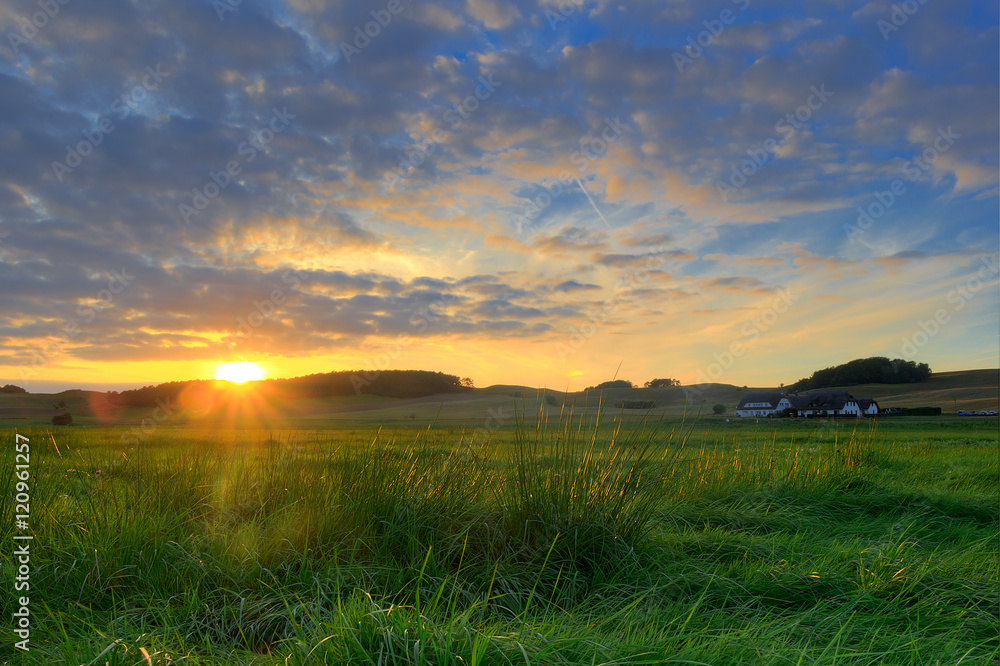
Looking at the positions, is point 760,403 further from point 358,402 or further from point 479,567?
point 479,567

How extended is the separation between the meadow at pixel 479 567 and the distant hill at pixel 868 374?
193 feet

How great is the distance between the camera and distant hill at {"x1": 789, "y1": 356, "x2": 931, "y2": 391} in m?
55.6

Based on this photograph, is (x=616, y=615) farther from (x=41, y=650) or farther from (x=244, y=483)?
(x=244, y=483)

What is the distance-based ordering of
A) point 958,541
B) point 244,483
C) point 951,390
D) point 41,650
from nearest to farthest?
point 41,650, point 244,483, point 958,541, point 951,390

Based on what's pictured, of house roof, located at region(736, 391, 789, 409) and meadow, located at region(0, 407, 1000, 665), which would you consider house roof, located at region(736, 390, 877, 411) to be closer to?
house roof, located at region(736, 391, 789, 409)

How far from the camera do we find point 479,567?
3377mm

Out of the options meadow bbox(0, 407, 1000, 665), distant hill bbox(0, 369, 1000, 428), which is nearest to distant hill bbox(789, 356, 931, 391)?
distant hill bbox(0, 369, 1000, 428)

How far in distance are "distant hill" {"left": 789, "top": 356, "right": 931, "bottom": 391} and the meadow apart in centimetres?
5897

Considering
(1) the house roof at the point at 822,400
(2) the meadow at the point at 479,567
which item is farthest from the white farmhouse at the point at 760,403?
(2) the meadow at the point at 479,567

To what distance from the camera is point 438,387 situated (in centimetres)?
5794

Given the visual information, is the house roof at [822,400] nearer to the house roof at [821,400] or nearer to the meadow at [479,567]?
the house roof at [821,400]

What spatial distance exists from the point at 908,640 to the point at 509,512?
7.41ft

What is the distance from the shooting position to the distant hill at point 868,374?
55625mm

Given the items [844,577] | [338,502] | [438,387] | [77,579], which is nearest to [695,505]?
[844,577]
